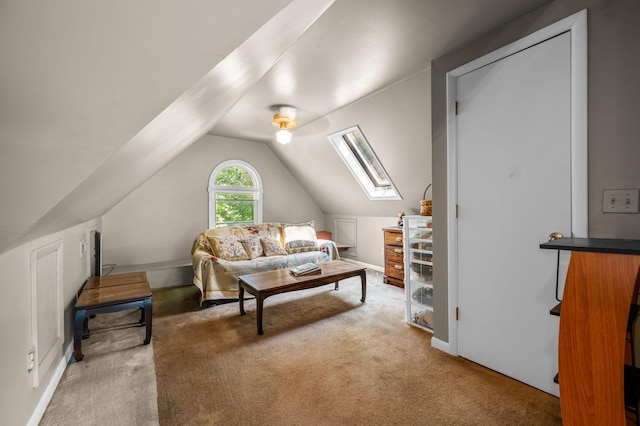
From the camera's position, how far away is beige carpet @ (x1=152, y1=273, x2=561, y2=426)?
1594 millimetres

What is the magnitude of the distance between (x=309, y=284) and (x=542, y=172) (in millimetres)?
2136

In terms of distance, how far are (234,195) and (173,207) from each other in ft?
3.30

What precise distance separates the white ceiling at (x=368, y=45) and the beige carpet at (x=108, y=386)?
2554 millimetres

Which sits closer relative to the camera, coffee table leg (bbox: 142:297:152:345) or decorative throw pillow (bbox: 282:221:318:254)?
coffee table leg (bbox: 142:297:152:345)

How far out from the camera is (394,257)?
407cm

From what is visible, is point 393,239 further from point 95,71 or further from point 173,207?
A: point 95,71

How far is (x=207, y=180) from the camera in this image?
15.9ft

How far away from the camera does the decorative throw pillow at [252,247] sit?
412cm

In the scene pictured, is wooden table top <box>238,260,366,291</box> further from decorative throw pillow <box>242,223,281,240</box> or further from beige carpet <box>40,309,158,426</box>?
decorative throw pillow <box>242,223,281,240</box>

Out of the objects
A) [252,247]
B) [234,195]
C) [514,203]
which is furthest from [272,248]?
[514,203]

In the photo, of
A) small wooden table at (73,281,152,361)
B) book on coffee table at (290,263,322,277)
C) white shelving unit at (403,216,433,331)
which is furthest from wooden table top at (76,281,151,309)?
white shelving unit at (403,216,433,331)

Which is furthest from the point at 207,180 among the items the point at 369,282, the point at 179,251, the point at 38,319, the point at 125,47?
the point at 125,47

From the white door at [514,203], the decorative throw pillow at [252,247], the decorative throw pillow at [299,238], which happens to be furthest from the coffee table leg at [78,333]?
the white door at [514,203]

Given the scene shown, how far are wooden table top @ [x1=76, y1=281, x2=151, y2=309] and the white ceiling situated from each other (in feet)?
7.12
